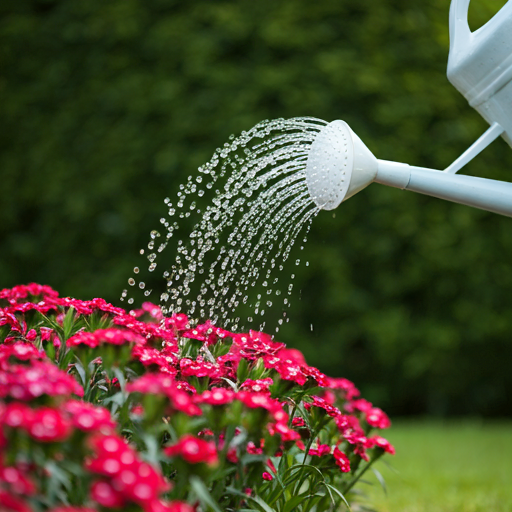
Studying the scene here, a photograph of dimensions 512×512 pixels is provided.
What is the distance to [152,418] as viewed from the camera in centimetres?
89

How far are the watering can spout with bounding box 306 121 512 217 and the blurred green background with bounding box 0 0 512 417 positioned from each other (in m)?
2.77

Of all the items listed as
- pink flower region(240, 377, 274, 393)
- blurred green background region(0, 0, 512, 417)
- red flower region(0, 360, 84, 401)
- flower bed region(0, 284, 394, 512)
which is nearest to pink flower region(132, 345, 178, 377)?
flower bed region(0, 284, 394, 512)

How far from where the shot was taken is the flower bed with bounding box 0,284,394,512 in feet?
2.43

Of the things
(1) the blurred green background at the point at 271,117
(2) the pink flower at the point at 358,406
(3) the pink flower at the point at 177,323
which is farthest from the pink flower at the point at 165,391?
(1) the blurred green background at the point at 271,117

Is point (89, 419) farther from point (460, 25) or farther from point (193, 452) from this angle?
point (460, 25)

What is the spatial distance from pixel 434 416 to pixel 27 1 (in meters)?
5.07

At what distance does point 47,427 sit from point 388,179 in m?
1.07

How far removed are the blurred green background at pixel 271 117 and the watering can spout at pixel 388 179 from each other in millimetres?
2774

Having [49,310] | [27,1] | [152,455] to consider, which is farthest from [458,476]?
[27,1]

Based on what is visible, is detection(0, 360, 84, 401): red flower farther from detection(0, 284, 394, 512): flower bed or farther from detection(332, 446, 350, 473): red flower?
detection(332, 446, 350, 473): red flower

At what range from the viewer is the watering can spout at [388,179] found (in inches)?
58.7

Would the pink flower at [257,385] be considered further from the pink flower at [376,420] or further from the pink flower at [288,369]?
the pink flower at [376,420]

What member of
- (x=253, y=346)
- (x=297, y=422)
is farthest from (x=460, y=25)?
(x=297, y=422)

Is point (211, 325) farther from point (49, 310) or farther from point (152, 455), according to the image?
point (152, 455)
